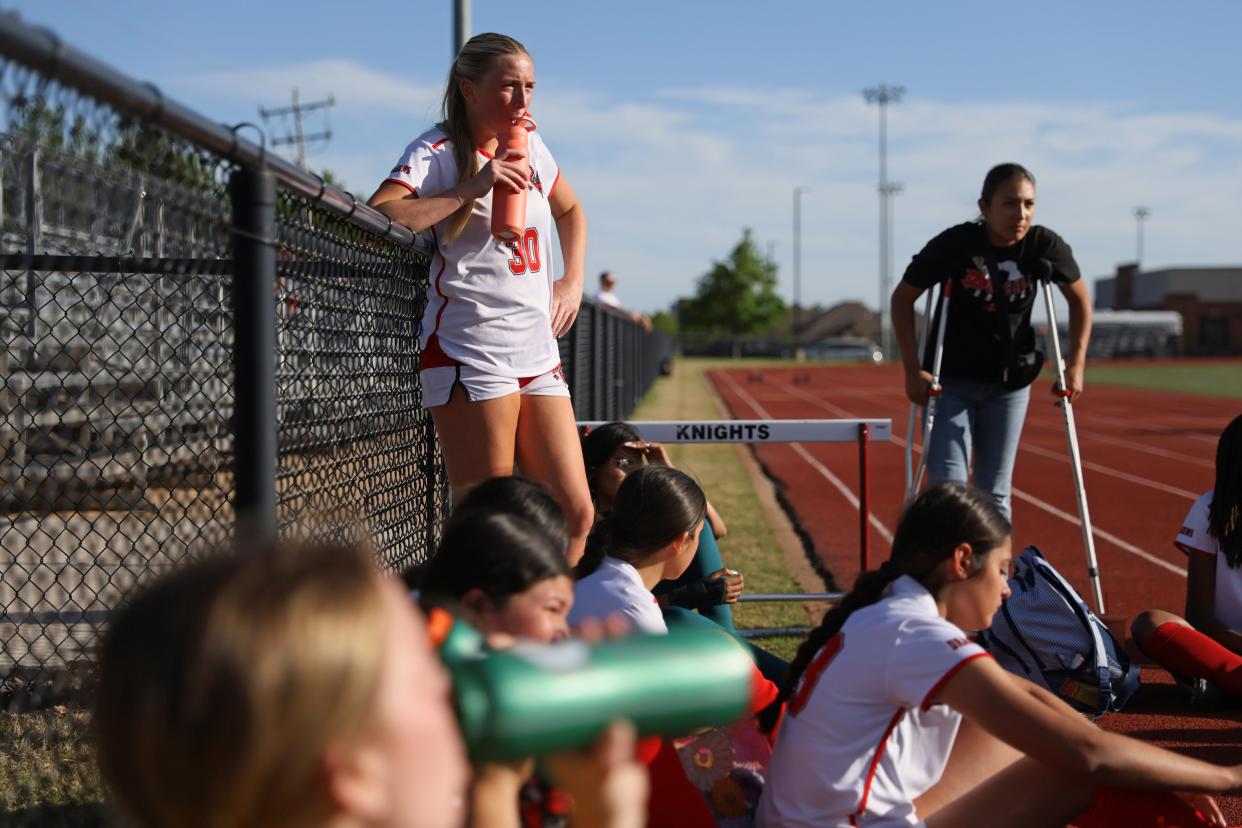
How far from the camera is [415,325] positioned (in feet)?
14.2

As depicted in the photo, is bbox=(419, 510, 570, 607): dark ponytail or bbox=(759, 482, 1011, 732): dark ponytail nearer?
bbox=(419, 510, 570, 607): dark ponytail

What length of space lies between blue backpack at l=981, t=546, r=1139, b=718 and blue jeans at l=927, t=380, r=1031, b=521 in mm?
1147

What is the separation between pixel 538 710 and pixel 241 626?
0.31 m

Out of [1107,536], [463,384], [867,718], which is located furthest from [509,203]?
[1107,536]

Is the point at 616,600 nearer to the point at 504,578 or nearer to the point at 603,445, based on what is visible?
the point at 504,578

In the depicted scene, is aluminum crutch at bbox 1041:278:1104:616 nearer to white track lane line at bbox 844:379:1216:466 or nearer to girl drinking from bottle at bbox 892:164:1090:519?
girl drinking from bottle at bbox 892:164:1090:519

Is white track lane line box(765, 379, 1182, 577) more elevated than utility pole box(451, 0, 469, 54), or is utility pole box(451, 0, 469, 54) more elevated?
utility pole box(451, 0, 469, 54)

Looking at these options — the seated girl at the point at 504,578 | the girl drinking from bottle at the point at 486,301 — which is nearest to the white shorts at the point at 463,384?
the girl drinking from bottle at the point at 486,301

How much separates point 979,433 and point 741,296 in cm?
8481

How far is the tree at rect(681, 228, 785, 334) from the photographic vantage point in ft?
296

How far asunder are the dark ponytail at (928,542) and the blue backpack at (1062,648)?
5.28 ft

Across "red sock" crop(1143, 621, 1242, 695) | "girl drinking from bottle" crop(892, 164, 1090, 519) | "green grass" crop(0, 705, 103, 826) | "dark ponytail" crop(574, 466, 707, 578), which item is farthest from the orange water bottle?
"red sock" crop(1143, 621, 1242, 695)

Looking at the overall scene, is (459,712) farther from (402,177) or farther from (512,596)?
(402,177)

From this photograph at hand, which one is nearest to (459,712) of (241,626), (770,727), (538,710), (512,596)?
(538,710)
